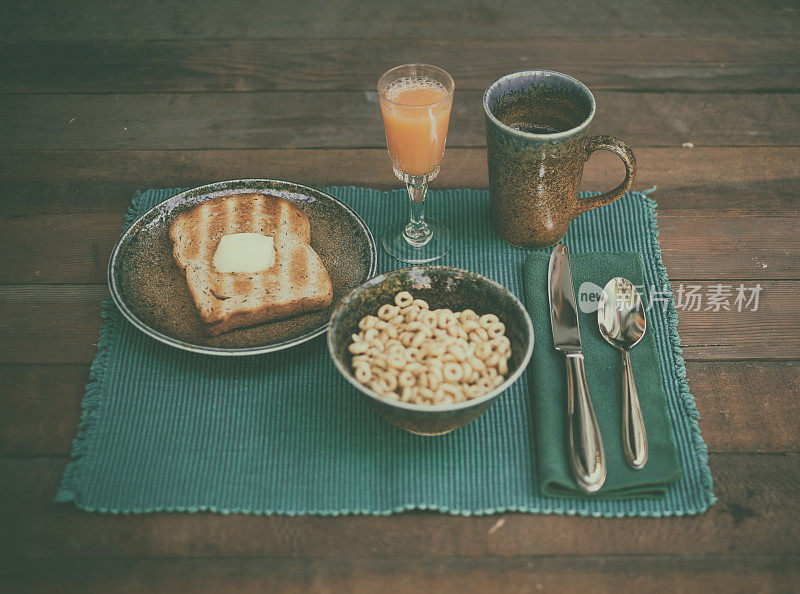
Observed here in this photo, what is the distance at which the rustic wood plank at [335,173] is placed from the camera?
49.8 inches

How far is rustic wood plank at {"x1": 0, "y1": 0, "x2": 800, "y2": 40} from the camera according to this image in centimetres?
167

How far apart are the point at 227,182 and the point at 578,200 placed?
0.63 meters

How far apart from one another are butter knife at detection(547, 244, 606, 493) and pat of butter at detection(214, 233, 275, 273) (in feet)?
1.53

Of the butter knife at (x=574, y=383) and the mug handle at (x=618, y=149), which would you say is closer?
the butter knife at (x=574, y=383)

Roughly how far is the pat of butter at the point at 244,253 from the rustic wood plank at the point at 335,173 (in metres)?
0.30

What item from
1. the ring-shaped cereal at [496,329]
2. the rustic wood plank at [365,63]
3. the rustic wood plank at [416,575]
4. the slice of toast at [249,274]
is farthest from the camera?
the rustic wood plank at [365,63]

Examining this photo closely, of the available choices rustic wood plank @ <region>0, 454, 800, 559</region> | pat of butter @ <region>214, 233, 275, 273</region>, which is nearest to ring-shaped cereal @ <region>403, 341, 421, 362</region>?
rustic wood plank @ <region>0, 454, 800, 559</region>

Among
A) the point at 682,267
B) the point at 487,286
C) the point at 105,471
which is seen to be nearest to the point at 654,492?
the point at 487,286

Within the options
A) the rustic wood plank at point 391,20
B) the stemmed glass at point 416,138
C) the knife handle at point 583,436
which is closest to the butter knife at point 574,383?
the knife handle at point 583,436

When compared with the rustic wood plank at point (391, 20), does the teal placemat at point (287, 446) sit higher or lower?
lower

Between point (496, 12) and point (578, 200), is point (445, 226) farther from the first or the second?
point (496, 12)

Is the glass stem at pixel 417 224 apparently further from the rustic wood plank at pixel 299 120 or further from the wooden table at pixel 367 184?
the rustic wood plank at pixel 299 120

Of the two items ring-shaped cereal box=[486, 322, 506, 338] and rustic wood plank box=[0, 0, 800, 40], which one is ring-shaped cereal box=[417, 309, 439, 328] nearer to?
ring-shaped cereal box=[486, 322, 506, 338]

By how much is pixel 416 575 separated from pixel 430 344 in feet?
0.95
